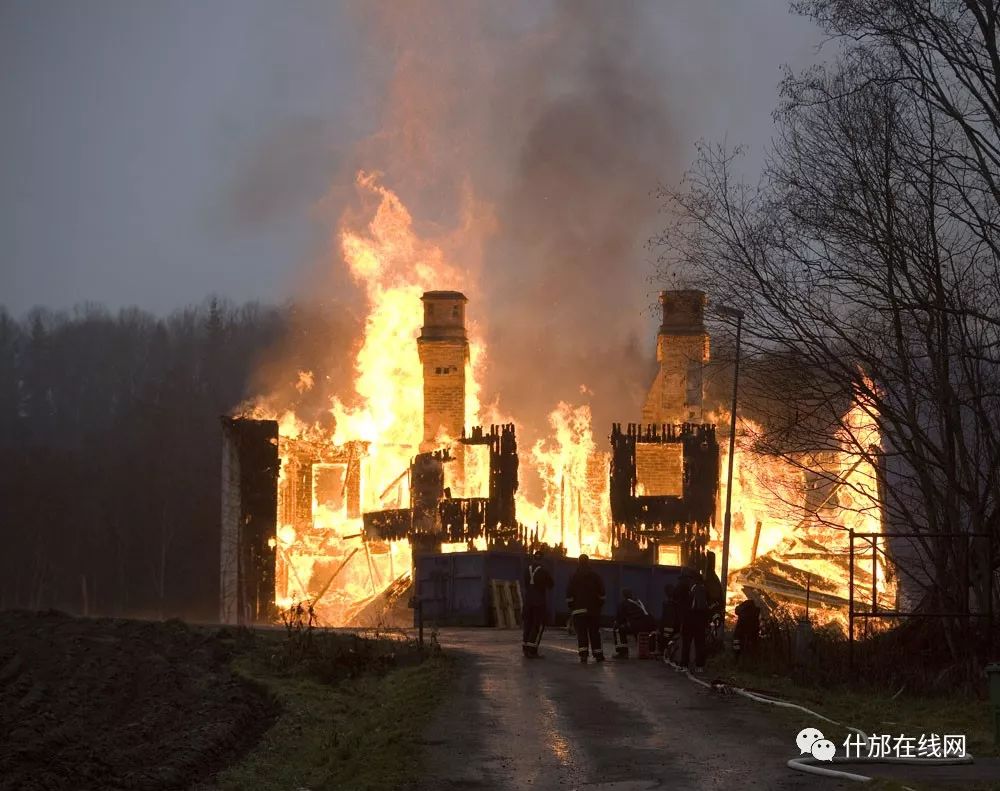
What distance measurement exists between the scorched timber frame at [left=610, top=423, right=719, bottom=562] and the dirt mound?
18.1 metres

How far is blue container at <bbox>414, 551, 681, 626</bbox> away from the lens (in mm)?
34312

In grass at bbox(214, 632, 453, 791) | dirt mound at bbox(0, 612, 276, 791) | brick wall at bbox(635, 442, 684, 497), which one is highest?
brick wall at bbox(635, 442, 684, 497)

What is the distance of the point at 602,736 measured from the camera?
530 inches

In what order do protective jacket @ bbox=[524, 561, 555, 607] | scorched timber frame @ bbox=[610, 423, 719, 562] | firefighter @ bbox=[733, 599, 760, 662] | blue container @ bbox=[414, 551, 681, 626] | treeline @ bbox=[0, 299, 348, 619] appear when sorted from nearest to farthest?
1. firefighter @ bbox=[733, 599, 760, 662]
2. protective jacket @ bbox=[524, 561, 555, 607]
3. blue container @ bbox=[414, 551, 681, 626]
4. scorched timber frame @ bbox=[610, 423, 719, 562]
5. treeline @ bbox=[0, 299, 348, 619]

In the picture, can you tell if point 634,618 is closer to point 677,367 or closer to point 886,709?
point 886,709

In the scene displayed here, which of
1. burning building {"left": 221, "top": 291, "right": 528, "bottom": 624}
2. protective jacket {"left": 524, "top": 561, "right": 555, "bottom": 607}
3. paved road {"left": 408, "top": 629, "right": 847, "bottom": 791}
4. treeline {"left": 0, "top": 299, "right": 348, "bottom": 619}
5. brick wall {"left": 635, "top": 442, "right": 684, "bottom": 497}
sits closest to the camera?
paved road {"left": 408, "top": 629, "right": 847, "bottom": 791}

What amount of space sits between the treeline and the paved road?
160 feet

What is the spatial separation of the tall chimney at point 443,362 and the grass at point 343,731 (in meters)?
27.4

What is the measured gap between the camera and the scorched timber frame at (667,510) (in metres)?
45.9

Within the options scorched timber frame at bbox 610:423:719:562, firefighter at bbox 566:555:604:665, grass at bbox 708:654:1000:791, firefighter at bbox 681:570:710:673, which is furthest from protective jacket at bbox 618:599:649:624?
scorched timber frame at bbox 610:423:719:562

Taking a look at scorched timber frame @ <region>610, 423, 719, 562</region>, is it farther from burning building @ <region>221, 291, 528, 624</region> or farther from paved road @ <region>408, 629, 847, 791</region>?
paved road @ <region>408, 629, 847, 791</region>

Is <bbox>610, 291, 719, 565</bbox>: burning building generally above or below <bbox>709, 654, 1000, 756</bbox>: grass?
above

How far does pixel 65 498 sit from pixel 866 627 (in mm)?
57901

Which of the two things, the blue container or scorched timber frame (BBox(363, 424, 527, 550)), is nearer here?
the blue container
